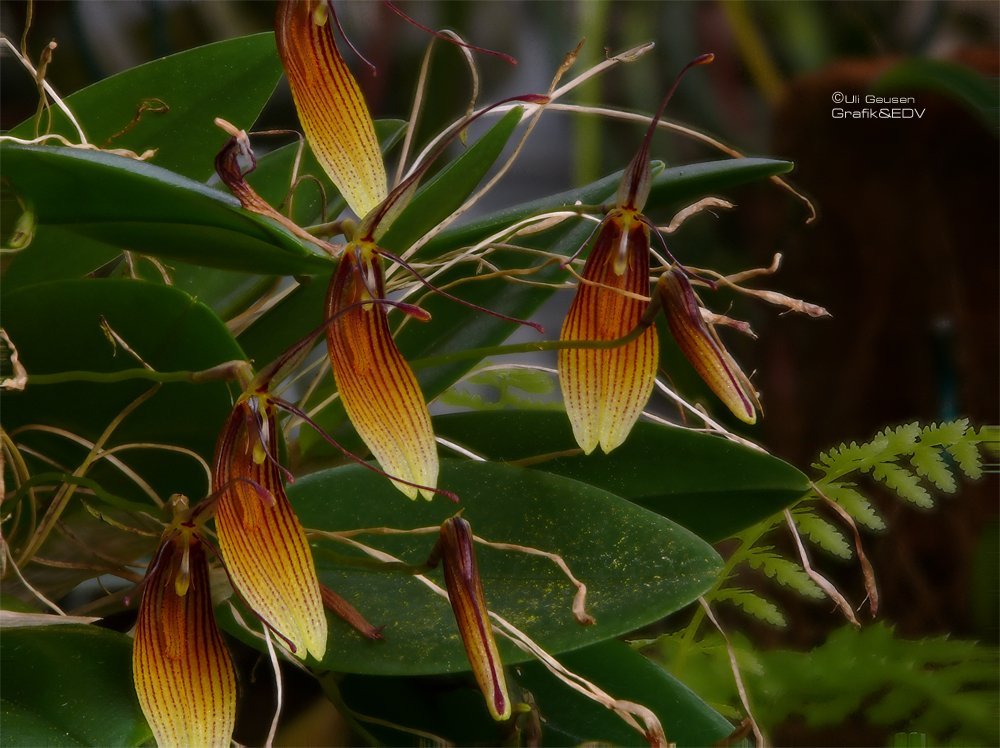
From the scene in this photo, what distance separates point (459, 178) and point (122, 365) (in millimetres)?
108

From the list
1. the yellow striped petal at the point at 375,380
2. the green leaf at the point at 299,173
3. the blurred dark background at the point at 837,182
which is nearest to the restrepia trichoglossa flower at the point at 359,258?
the yellow striped petal at the point at 375,380

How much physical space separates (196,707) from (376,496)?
0.27 ft

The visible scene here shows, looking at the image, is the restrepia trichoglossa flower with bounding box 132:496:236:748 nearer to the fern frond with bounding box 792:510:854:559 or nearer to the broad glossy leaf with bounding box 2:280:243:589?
the broad glossy leaf with bounding box 2:280:243:589

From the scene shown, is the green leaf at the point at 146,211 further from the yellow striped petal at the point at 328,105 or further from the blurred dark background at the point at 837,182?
the blurred dark background at the point at 837,182

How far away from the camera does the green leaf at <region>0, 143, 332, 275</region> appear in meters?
0.21

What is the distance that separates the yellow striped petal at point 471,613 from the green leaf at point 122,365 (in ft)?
0.25

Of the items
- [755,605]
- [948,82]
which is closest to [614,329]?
[755,605]

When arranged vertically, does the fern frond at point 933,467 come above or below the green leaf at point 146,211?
below

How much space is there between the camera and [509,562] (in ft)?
0.82

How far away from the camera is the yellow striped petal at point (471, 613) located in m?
0.20

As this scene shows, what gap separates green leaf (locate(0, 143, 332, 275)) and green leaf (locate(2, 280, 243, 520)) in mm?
15

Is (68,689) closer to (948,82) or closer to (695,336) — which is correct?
(695,336)

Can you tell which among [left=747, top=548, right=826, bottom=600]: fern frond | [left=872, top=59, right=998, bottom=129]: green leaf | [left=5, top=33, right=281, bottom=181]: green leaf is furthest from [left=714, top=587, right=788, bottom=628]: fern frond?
[left=872, top=59, right=998, bottom=129]: green leaf

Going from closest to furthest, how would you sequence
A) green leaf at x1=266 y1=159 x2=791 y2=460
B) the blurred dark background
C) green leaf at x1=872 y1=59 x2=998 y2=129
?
green leaf at x1=266 y1=159 x2=791 y2=460 → green leaf at x1=872 y1=59 x2=998 y2=129 → the blurred dark background
